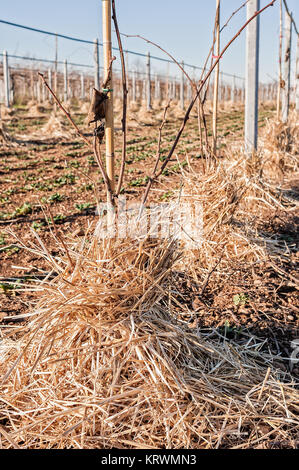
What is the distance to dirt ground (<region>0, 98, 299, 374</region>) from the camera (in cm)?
249

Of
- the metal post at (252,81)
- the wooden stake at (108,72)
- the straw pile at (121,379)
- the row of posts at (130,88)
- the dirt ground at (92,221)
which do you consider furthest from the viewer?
the row of posts at (130,88)

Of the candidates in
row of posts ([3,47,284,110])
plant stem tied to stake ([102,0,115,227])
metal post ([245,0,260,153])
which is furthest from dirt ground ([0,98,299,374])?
row of posts ([3,47,284,110])

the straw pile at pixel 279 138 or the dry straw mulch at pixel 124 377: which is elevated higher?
the straw pile at pixel 279 138

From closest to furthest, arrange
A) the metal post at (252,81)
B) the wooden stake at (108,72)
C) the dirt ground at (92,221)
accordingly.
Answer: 1. the wooden stake at (108,72)
2. the dirt ground at (92,221)
3. the metal post at (252,81)

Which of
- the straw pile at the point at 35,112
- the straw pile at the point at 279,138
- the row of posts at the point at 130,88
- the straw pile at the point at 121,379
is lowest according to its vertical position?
the straw pile at the point at 121,379

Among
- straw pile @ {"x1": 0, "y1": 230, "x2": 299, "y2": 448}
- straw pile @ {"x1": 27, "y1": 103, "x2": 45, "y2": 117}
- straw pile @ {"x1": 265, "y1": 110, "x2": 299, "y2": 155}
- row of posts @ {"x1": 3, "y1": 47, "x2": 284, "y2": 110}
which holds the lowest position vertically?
straw pile @ {"x1": 0, "y1": 230, "x2": 299, "y2": 448}

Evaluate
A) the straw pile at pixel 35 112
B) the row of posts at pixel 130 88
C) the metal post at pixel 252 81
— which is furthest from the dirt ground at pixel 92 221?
the straw pile at pixel 35 112

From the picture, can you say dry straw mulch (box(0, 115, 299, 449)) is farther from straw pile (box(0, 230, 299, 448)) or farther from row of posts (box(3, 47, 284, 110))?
row of posts (box(3, 47, 284, 110))

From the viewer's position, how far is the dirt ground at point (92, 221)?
2.49 meters

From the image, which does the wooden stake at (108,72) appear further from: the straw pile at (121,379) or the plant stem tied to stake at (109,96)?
the straw pile at (121,379)

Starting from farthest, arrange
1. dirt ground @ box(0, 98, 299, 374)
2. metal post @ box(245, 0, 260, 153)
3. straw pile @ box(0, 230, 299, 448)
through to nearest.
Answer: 1. metal post @ box(245, 0, 260, 153)
2. dirt ground @ box(0, 98, 299, 374)
3. straw pile @ box(0, 230, 299, 448)

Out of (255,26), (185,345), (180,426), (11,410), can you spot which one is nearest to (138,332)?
(185,345)

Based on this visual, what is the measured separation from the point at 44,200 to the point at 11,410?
4.22 metres
